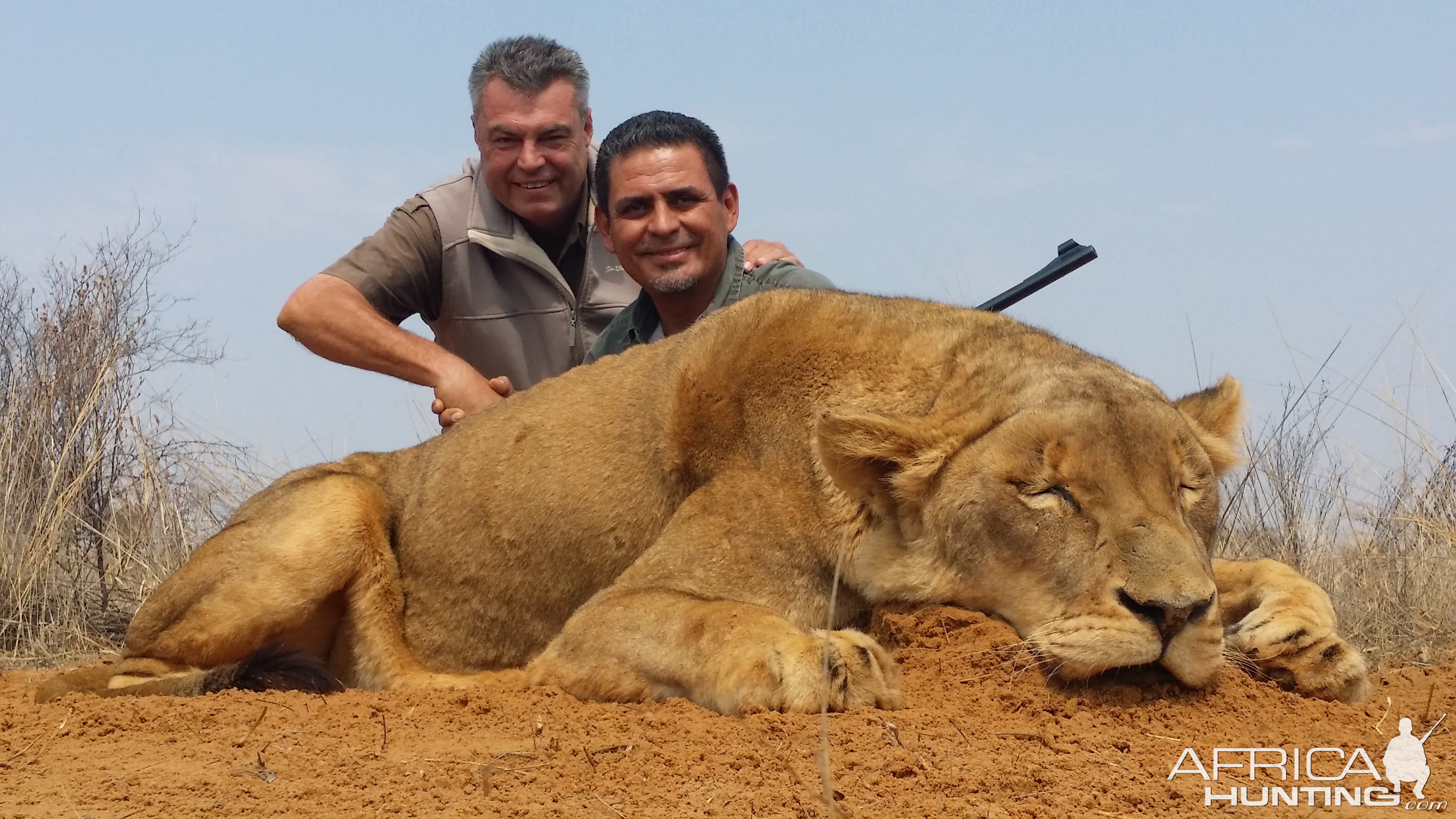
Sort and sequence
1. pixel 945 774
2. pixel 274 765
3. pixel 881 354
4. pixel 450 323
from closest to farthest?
pixel 945 774
pixel 274 765
pixel 881 354
pixel 450 323

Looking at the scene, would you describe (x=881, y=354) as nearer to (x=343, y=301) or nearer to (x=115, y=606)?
(x=343, y=301)

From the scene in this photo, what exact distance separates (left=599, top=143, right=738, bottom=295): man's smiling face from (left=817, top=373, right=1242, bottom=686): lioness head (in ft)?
10.0

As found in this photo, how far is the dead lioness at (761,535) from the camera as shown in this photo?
393cm

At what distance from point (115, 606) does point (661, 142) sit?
409cm

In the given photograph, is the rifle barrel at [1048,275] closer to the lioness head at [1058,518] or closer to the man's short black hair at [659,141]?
the man's short black hair at [659,141]

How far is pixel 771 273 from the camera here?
7.44m

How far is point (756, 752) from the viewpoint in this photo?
362 centimetres

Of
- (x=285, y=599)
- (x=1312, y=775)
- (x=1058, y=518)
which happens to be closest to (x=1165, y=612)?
(x=1058, y=518)

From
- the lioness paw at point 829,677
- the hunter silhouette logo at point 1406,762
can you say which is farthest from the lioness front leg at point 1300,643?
the lioness paw at point 829,677

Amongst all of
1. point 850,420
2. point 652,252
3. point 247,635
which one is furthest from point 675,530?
point 652,252

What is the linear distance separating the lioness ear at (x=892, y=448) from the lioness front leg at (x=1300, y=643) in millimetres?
872

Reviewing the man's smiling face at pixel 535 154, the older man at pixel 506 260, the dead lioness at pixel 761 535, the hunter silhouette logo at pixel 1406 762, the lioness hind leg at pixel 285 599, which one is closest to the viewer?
the hunter silhouette logo at pixel 1406 762

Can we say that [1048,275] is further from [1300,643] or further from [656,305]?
[1300,643]

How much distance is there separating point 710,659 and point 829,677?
0.42 meters
